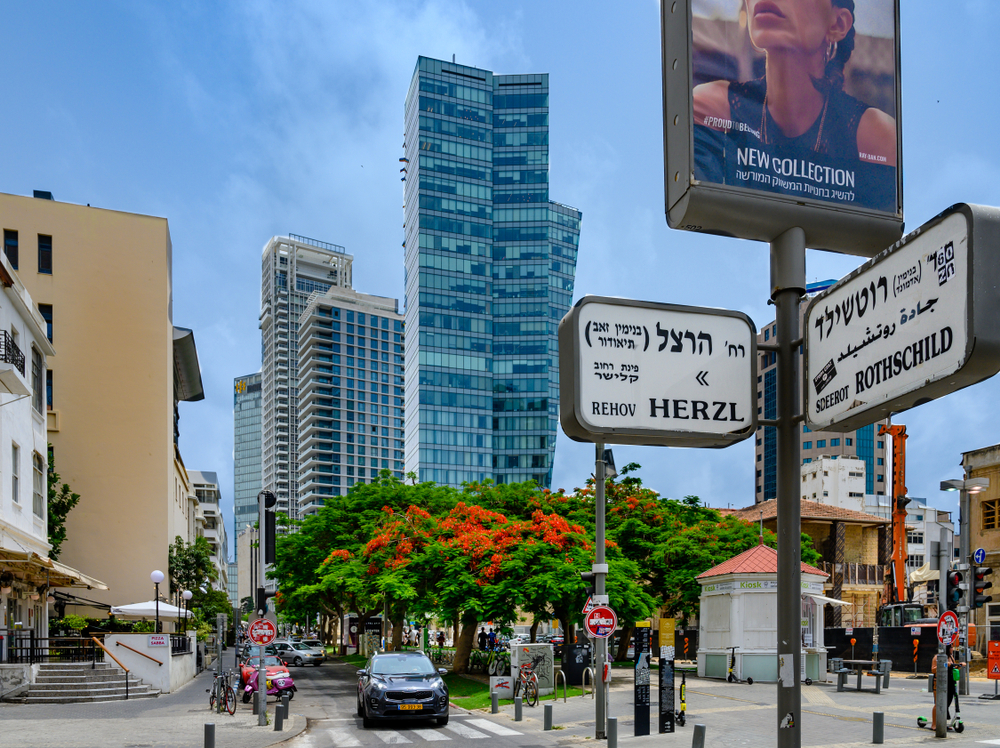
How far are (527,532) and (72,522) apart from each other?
2731cm

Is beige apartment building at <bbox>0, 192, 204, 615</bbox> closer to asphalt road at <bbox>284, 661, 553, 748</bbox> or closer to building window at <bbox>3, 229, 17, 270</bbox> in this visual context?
building window at <bbox>3, 229, 17, 270</bbox>

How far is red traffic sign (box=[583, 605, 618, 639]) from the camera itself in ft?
58.6

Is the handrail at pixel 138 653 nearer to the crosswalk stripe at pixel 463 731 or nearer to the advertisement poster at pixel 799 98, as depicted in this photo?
the crosswalk stripe at pixel 463 731

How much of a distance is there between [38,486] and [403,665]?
65.3 feet

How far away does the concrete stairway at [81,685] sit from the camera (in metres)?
27.2

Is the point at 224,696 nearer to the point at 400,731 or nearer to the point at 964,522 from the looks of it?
the point at 400,731

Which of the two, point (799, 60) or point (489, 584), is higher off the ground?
point (799, 60)

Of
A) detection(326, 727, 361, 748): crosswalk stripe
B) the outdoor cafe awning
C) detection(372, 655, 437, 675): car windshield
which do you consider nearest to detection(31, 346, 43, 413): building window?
the outdoor cafe awning

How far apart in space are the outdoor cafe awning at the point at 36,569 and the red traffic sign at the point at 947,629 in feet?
75.5

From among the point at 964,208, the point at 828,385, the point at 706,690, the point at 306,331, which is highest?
the point at 306,331

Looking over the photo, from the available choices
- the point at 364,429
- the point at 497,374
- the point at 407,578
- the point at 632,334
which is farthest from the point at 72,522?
the point at 364,429

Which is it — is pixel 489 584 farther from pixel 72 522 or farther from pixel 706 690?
pixel 72 522

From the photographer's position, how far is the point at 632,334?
11.4 feet

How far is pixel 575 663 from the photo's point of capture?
3017cm
